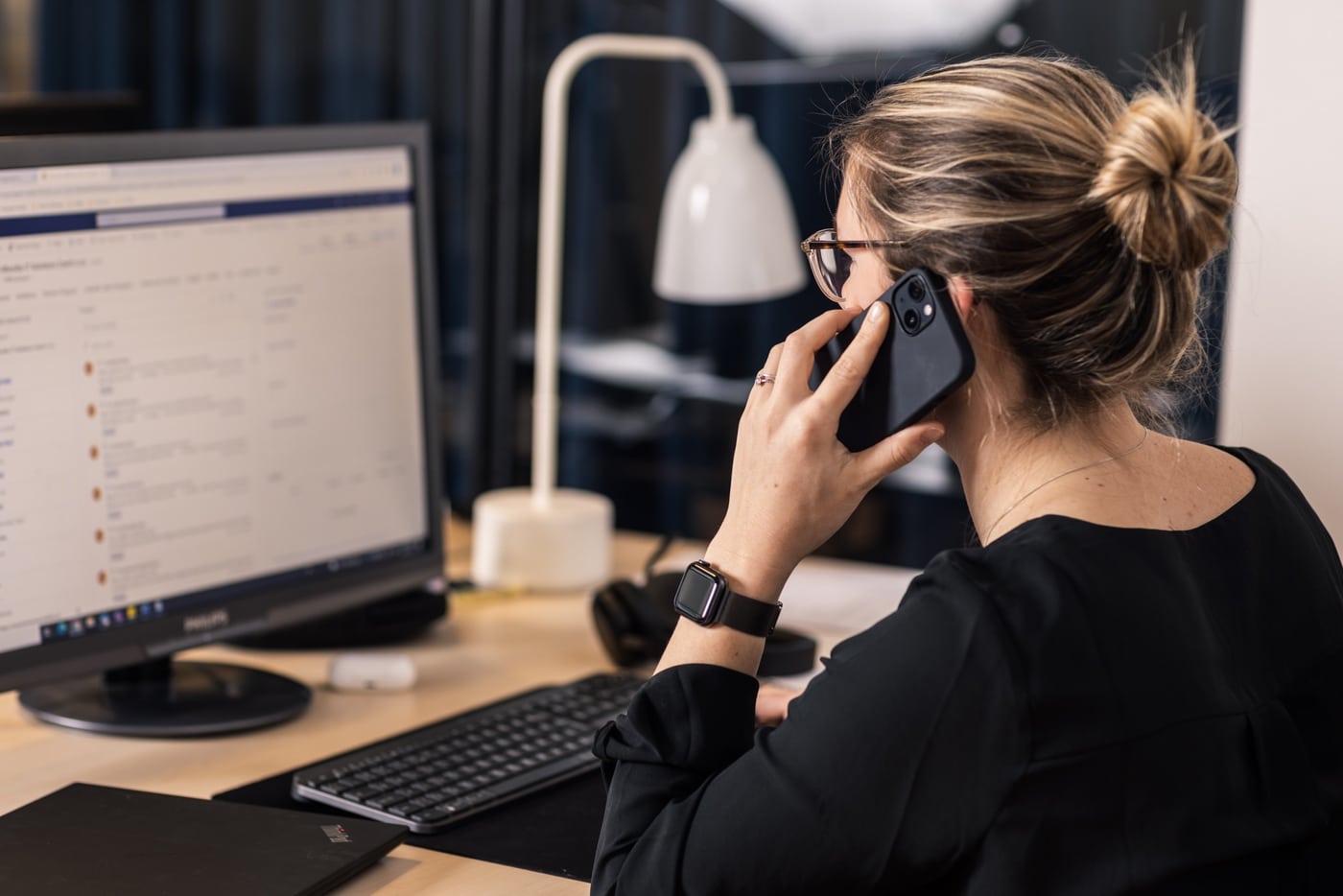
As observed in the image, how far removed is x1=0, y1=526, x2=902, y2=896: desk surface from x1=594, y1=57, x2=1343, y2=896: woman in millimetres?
161

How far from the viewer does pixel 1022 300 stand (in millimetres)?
917

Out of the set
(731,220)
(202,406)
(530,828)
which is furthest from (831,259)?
(731,220)

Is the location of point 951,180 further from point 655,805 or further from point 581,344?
point 581,344

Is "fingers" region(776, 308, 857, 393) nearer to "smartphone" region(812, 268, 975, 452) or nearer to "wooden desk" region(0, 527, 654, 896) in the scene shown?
"smartphone" region(812, 268, 975, 452)

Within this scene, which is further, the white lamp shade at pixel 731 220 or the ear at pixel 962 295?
the white lamp shade at pixel 731 220

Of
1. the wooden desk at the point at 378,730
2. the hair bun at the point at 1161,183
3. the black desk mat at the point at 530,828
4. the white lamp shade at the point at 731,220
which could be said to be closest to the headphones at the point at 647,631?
the wooden desk at the point at 378,730

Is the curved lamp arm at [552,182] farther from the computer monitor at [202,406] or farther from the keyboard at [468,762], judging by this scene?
the keyboard at [468,762]

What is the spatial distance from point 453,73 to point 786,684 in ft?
5.33

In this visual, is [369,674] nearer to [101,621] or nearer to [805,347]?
[101,621]

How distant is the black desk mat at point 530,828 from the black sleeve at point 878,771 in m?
0.16

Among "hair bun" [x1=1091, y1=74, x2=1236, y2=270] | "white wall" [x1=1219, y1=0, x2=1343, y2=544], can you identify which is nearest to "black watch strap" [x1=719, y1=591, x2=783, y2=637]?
"hair bun" [x1=1091, y1=74, x2=1236, y2=270]

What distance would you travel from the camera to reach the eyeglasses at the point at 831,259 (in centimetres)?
102

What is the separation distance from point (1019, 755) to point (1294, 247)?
0.85 m

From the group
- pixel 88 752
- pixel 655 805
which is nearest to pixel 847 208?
pixel 655 805
